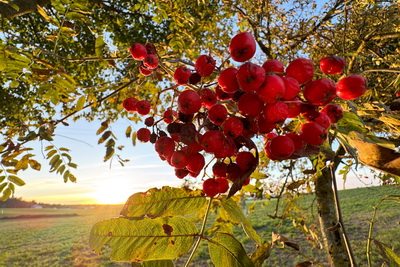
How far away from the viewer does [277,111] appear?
62 cm

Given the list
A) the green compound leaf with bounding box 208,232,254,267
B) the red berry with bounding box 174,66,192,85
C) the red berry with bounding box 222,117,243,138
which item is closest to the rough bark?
the red berry with bounding box 174,66,192,85

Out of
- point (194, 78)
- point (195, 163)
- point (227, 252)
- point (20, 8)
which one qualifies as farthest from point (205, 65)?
point (20, 8)

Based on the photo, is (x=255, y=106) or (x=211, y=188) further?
(x=211, y=188)

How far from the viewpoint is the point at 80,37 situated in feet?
20.8

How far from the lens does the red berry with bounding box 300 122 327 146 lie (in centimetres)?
65

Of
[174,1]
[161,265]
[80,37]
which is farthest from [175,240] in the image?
[80,37]

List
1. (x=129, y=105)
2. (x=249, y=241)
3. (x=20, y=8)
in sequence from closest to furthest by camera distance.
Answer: (x=129, y=105) < (x=20, y=8) < (x=249, y=241)

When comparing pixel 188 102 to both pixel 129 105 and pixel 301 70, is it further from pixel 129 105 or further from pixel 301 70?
pixel 129 105

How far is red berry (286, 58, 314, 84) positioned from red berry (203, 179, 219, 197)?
1.26ft

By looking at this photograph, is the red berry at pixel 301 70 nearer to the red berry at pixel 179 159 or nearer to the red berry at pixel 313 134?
the red berry at pixel 313 134

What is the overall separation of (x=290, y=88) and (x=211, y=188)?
0.38m

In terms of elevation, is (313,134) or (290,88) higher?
(290,88)

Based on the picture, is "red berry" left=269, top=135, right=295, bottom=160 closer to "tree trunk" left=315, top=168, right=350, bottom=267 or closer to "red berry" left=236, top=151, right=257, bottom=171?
"red berry" left=236, top=151, right=257, bottom=171

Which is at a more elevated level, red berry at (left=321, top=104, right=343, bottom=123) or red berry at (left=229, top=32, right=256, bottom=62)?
red berry at (left=229, top=32, right=256, bottom=62)
